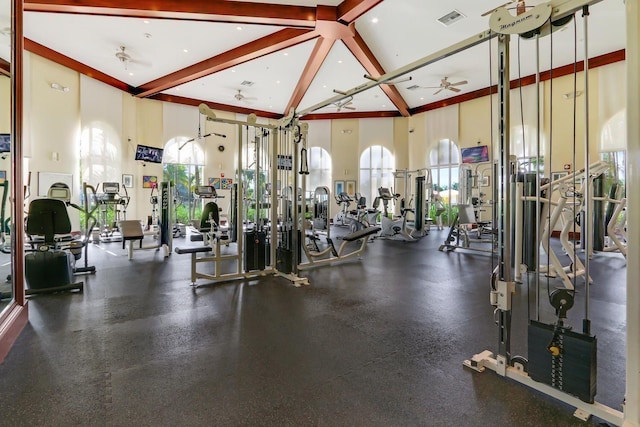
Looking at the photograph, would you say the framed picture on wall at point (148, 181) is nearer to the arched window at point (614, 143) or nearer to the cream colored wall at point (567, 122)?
the cream colored wall at point (567, 122)

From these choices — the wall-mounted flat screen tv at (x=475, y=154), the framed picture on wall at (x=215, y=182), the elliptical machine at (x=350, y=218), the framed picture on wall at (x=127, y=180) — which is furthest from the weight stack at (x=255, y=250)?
the wall-mounted flat screen tv at (x=475, y=154)

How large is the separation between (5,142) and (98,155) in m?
7.92

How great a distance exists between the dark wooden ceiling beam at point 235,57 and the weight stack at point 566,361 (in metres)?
7.21

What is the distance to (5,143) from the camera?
8.52ft

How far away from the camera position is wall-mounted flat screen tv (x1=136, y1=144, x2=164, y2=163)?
9.27m

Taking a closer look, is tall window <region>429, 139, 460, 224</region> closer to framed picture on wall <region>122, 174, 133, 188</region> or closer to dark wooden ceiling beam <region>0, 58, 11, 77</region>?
framed picture on wall <region>122, 174, 133, 188</region>

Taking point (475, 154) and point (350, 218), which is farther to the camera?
point (475, 154)

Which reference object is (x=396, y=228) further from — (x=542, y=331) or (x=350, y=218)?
(x=542, y=331)

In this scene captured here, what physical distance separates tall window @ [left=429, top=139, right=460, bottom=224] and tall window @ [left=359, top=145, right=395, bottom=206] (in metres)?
1.72

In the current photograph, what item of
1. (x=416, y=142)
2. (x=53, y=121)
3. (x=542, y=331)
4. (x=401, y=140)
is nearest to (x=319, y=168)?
(x=401, y=140)

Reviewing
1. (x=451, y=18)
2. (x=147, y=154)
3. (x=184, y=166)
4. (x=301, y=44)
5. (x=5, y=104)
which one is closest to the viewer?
(x=5, y=104)

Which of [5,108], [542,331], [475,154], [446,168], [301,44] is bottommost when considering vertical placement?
[542,331]

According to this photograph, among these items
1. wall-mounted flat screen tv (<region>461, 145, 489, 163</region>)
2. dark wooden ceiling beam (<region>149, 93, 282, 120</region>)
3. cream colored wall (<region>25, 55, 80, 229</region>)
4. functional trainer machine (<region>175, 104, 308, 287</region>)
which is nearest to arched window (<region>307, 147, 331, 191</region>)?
dark wooden ceiling beam (<region>149, 93, 282, 120</region>)

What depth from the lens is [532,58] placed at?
8.37 meters
